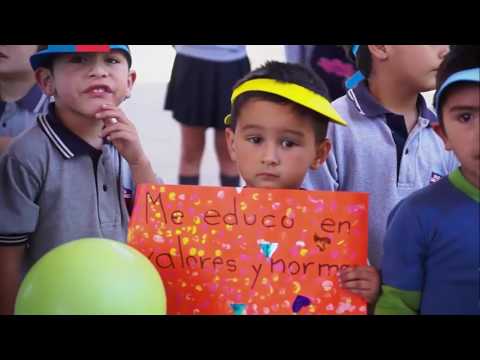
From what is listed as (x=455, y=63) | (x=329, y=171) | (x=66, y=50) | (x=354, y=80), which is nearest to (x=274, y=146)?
(x=329, y=171)

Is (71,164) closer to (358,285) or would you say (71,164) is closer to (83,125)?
(83,125)

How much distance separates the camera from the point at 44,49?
1.67m

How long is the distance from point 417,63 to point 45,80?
99 cm

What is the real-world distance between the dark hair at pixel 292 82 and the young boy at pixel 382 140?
0.04 meters

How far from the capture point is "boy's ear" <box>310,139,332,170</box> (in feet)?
5.43

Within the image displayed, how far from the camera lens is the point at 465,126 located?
152 cm

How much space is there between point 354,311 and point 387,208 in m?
0.28

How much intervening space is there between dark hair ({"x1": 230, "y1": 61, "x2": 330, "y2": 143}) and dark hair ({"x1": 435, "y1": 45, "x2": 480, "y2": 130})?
0.28 m

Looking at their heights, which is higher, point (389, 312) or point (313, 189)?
point (313, 189)
